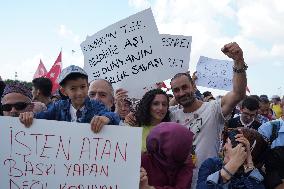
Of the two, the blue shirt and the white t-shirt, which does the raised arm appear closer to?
the white t-shirt

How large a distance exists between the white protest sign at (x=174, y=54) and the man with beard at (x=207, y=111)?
0.53m

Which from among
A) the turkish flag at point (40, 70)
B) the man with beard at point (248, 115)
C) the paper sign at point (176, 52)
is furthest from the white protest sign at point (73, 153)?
the turkish flag at point (40, 70)

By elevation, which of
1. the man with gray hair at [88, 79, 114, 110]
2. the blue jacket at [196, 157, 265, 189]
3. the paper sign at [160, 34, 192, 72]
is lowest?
the blue jacket at [196, 157, 265, 189]

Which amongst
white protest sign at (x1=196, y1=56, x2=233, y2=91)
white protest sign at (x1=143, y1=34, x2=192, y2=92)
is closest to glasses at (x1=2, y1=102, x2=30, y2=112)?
white protest sign at (x1=143, y1=34, x2=192, y2=92)

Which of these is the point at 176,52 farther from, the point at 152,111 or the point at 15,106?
the point at 15,106

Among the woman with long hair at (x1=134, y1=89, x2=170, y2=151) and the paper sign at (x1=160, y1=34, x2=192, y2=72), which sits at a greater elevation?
the paper sign at (x1=160, y1=34, x2=192, y2=72)

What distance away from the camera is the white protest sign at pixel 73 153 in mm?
2838

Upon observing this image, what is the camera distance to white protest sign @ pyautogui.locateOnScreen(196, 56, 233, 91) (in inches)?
278

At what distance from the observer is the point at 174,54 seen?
4906 millimetres

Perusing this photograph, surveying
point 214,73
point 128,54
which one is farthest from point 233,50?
point 214,73

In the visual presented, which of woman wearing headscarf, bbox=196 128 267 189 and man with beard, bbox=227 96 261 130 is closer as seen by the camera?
woman wearing headscarf, bbox=196 128 267 189

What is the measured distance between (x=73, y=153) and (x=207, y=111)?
5.06ft

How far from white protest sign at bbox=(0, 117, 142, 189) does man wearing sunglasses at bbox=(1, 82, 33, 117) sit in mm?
420

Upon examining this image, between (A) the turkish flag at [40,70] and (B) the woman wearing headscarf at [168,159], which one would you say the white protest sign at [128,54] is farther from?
(A) the turkish flag at [40,70]
